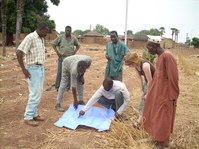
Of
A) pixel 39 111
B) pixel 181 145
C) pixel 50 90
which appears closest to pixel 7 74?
pixel 50 90

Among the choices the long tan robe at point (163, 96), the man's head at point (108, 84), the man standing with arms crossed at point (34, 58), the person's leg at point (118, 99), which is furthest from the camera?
the person's leg at point (118, 99)

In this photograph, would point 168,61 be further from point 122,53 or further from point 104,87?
point 122,53

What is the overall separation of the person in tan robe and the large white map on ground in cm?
138

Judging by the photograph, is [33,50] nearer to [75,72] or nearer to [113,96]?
[75,72]

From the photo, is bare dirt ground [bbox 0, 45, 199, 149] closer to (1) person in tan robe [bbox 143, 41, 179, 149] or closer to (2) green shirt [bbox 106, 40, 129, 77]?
(1) person in tan robe [bbox 143, 41, 179, 149]

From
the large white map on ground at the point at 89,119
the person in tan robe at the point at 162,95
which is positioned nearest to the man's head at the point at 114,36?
the large white map on ground at the point at 89,119

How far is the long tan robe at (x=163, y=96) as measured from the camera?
5.14 meters

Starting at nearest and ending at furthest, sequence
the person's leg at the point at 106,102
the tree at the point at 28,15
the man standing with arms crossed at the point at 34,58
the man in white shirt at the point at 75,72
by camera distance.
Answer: the man standing with arms crossed at the point at 34,58
the man in white shirt at the point at 75,72
the person's leg at the point at 106,102
the tree at the point at 28,15

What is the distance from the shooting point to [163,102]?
5273 mm

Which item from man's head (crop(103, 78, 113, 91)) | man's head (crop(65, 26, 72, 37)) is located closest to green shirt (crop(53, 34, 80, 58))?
man's head (crop(65, 26, 72, 37))

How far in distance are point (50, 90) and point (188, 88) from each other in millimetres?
5070

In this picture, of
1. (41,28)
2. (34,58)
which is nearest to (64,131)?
(34,58)

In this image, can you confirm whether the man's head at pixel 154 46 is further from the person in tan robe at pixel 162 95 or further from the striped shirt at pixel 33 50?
the striped shirt at pixel 33 50

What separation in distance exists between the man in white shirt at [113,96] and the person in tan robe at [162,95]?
4.52 feet
